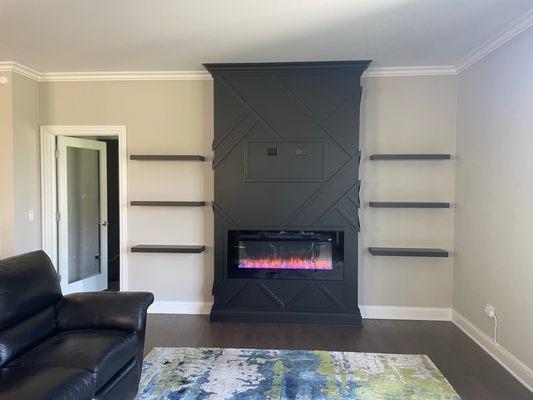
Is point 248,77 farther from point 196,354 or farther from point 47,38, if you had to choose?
point 196,354

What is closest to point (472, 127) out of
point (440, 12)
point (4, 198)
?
point (440, 12)

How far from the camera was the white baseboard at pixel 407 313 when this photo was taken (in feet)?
13.1

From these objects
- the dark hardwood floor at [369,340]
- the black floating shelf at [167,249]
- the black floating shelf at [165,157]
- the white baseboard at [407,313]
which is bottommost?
the dark hardwood floor at [369,340]

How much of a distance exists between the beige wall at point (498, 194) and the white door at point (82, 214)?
4378 mm

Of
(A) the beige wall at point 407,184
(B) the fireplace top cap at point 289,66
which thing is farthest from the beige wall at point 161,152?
(A) the beige wall at point 407,184

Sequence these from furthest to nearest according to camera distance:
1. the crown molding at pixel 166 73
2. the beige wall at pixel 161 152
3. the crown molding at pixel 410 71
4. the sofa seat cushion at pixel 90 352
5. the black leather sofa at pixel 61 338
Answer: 1. the beige wall at pixel 161 152
2. the crown molding at pixel 410 71
3. the crown molding at pixel 166 73
4. the sofa seat cushion at pixel 90 352
5. the black leather sofa at pixel 61 338

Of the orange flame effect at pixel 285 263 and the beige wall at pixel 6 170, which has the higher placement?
the beige wall at pixel 6 170

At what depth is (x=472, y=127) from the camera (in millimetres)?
3582

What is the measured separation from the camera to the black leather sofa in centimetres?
181

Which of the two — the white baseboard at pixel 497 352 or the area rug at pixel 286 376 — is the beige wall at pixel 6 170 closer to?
the area rug at pixel 286 376

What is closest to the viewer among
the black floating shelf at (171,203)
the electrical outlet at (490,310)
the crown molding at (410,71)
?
the electrical outlet at (490,310)

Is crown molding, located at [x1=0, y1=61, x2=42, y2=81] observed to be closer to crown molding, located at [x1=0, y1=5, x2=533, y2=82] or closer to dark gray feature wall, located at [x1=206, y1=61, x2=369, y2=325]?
crown molding, located at [x1=0, y1=5, x2=533, y2=82]

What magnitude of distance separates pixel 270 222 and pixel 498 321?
2.21 meters

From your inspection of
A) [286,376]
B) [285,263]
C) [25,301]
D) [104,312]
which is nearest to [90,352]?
[104,312]
